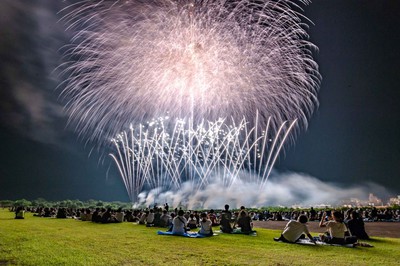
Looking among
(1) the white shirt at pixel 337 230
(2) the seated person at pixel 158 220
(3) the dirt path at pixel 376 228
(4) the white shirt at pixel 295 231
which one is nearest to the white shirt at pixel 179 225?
(4) the white shirt at pixel 295 231

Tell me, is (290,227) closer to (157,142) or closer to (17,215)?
(157,142)

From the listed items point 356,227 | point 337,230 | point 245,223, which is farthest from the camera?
point 245,223

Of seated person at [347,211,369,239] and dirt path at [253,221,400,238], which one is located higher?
seated person at [347,211,369,239]

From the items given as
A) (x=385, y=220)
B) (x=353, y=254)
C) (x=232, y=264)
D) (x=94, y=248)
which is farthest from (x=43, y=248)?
(x=385, y=220)

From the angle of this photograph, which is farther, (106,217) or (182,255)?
(106,217)

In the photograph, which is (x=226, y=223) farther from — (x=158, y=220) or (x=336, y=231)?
(x=336, y=231)

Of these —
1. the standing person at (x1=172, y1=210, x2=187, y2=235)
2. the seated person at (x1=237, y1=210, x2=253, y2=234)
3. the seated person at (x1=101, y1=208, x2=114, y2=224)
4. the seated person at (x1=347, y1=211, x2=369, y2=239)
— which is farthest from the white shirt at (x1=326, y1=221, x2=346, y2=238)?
the seated person at (x1=101, y1=208, x2=114, y2=224)

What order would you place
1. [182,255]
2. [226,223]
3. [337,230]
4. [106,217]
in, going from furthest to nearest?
[106,217] < [226,223] < [337,230] < [182,255]

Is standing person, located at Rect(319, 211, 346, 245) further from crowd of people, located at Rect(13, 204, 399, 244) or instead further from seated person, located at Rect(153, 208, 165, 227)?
seated person, located at Rect(153, 208, 165, 227)

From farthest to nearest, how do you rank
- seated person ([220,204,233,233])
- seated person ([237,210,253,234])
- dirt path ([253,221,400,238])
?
dirt path ([253,221,400,238]), seated person ([220,204,233,233]), seated person ([237,210,253,234])

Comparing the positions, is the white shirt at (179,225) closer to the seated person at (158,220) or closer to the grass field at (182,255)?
the grass field at (182,255)

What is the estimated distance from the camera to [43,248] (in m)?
10.6

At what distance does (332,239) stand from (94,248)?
8.52 m

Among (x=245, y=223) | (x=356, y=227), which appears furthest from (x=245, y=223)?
(x=356, y=227)
